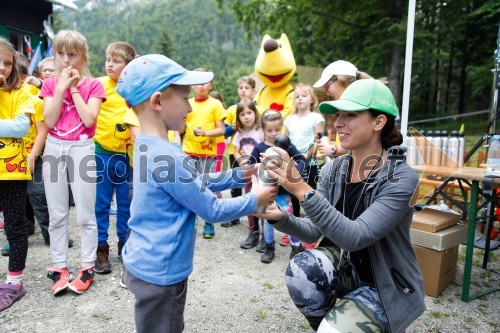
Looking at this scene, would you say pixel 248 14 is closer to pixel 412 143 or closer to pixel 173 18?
pixel 412 143

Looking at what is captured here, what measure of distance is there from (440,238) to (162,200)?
2390 millimetres

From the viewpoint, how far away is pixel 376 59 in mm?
14734

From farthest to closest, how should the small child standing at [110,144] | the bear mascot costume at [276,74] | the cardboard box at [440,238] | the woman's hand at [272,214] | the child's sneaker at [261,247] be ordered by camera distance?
the bear mascot costume at [276,74]
the child's sneaker at [261,247]
the small child standing at [110,144]
the cardboard box at [440,238]
the woman's hand at [272,214]

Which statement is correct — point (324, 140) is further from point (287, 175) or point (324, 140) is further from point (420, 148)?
point (287, 175)

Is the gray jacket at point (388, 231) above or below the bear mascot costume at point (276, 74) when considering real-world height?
below

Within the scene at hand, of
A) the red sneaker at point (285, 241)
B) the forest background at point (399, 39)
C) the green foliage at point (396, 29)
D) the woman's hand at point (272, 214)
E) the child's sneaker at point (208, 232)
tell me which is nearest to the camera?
the woman's hand at point (272, 214)

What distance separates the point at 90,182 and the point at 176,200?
1.63 meters

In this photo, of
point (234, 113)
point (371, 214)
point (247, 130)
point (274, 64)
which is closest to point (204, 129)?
point (247, 130)

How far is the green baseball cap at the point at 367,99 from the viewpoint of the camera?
5.69ft

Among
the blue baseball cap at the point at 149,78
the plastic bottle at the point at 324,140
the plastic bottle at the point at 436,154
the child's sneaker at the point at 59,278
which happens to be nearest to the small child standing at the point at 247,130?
the plastic bottle at the point at 324,140

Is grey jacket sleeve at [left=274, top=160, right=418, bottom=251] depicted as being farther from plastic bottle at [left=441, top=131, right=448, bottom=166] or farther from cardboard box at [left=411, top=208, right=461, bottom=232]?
plastic bottle at [left=441, top=131, right=448, bottom=166]

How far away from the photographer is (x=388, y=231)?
1.68 metres

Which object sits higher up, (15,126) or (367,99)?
(367,99)

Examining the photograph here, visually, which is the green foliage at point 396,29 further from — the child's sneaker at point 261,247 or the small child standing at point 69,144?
the small child standing at point 69,144
